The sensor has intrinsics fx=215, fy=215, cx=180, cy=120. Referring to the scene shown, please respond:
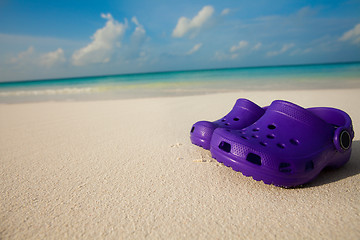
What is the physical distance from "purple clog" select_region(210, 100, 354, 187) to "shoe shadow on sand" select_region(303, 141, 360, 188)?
53 mm

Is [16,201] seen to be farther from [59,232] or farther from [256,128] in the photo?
[256,128]

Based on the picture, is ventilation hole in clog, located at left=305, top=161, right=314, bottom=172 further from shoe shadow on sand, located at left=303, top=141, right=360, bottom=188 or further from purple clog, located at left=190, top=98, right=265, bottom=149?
purple clog, located at left=190, top=98, right=265, bottom=149

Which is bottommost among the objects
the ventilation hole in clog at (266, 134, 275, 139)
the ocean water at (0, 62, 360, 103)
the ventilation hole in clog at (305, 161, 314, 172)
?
the ocean water at (0, 62, 360, 103)

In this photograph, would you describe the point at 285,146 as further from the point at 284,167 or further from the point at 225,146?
the point at 225,146

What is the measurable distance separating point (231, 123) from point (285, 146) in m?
0.52

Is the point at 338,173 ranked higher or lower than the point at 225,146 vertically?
lower

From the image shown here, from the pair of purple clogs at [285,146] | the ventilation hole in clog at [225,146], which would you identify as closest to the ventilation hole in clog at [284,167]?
the pair of purple clogs at [285,146]

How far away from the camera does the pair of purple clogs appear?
101cm

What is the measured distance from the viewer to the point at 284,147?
1.07 meters

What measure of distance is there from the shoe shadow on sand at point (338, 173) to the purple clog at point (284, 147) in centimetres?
5

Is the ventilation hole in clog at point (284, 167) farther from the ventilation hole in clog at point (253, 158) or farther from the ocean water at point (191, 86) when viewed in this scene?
the ocean water at point (191, 86)

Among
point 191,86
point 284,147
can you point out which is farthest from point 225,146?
point 191,86

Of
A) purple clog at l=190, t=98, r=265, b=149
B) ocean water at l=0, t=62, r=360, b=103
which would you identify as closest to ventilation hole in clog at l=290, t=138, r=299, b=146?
purple clog at l=190, t=98, r=265, b=149

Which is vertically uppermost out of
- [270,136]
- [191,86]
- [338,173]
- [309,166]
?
[270,136]
